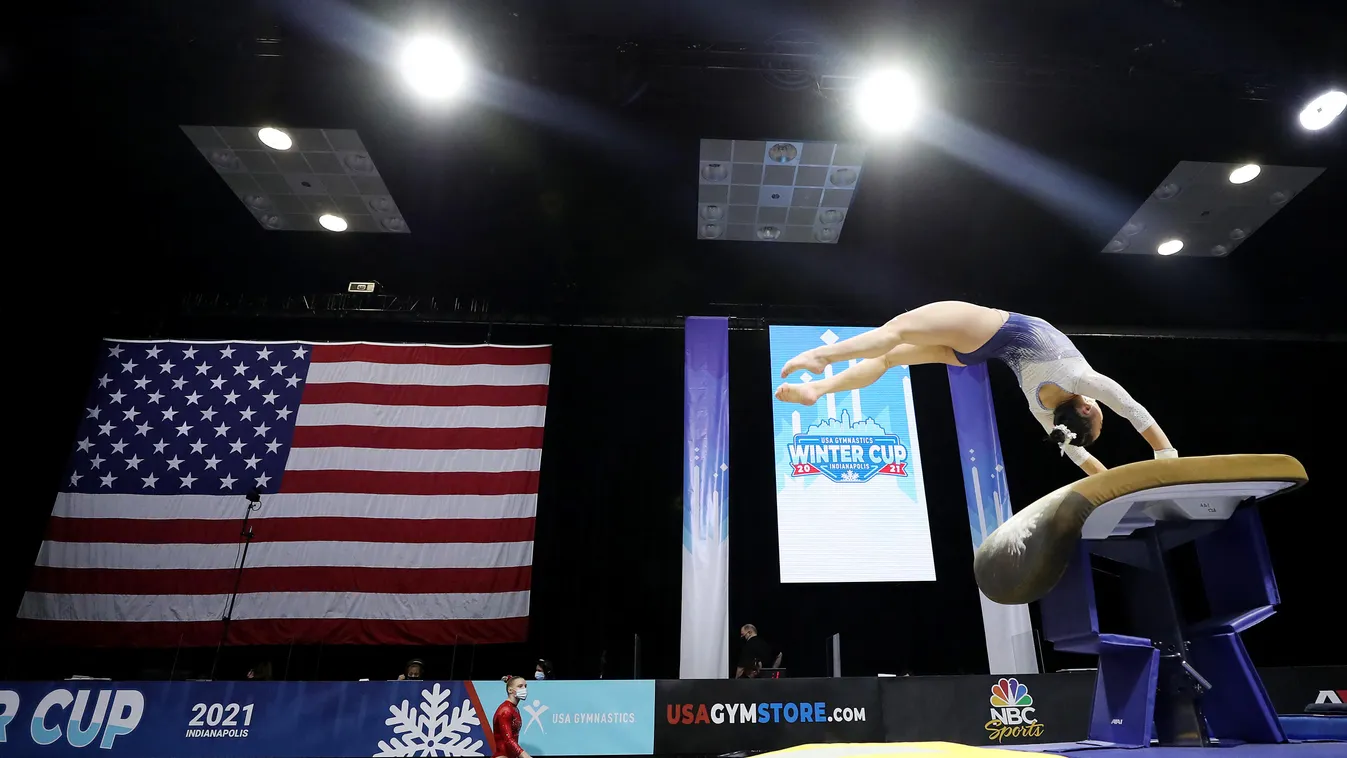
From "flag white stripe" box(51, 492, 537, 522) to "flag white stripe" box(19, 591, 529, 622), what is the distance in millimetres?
848

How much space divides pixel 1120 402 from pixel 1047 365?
29 centimetres

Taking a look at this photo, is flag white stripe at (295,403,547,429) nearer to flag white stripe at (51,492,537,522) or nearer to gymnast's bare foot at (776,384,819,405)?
flag white stripe at (51,492,537,522)

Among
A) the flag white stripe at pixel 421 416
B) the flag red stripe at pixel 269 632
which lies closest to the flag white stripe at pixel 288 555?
the flag red stripe at pixel 269 632

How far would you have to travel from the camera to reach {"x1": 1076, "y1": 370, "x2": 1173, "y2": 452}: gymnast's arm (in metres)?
2.79

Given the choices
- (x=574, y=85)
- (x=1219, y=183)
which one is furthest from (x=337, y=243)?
(x=1219, y=183)

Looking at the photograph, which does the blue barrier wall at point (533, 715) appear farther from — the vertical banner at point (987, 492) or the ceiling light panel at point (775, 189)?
the ceiling light panel at point (775, 189)

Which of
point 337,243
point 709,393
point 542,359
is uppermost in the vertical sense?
point 337,243

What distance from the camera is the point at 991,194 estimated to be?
7676mm

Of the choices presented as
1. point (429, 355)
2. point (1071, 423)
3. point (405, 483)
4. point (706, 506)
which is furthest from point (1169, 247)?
point (405, 483)

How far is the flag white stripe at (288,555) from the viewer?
315 inches

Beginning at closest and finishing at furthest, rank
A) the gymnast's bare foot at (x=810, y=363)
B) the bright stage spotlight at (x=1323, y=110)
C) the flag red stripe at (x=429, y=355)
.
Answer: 1. the gymnast's bare foot at (x=810, y=363)
2. the bright stage spotlight at (x=1323, y=110)
3. the flag red stripe at (x=429, y=355)

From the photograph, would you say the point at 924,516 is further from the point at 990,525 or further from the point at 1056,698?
the point at 1056,698

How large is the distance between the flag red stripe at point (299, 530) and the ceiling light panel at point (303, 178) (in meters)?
3.28

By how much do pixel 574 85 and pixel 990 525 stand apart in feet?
19.5
